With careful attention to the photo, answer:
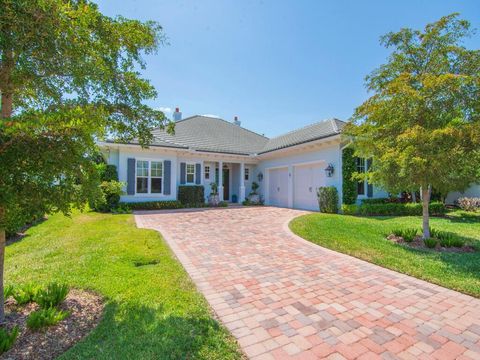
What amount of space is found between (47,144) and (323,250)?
20.0 feet

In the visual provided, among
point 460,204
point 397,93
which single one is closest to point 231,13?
Result: point 397,93

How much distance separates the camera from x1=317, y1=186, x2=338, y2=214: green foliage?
12.6 metres

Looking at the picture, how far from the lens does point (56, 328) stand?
3023 mm

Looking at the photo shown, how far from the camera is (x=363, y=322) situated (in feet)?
10.5

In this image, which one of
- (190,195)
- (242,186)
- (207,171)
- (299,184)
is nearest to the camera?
(299,184)

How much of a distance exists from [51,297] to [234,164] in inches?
650

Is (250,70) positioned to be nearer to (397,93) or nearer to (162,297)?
(397,93)

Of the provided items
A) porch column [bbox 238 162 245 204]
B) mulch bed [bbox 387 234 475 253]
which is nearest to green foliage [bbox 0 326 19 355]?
mulch bed [bbox 387 234 475 253]

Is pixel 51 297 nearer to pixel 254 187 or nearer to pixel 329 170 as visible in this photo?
pixel 329 170

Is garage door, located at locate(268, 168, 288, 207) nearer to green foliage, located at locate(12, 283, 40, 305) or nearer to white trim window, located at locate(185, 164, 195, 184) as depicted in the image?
white trim window, located at locate(185, 164, 195, 184)

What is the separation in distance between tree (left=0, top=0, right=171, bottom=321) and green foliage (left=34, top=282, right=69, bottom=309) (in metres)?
0.41

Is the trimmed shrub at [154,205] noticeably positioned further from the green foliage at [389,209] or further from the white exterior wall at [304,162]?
the green foliage at [389,209]

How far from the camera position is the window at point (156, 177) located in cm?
1488

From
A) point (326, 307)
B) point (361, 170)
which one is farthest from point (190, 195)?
point (326, 307)
